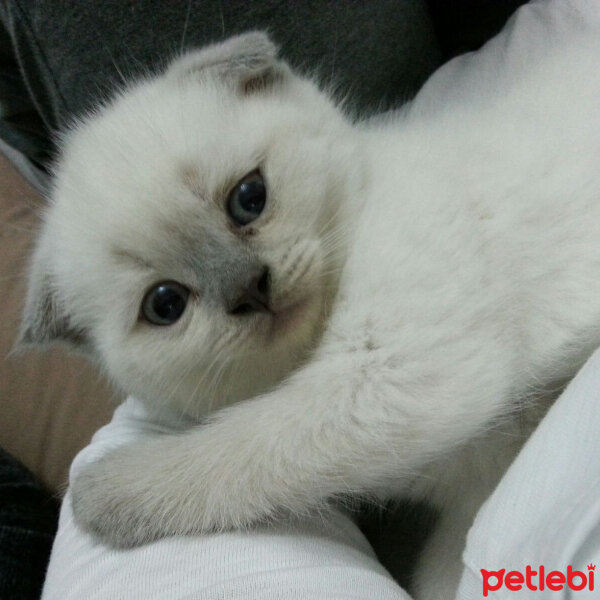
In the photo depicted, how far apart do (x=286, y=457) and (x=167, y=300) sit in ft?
0.95

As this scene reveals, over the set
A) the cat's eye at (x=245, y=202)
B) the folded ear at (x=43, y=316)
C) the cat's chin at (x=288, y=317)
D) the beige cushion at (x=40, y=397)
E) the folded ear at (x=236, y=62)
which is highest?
the folded ear at (x=236, y=62)

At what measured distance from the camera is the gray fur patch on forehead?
0.98 meters

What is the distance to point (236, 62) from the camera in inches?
38.5

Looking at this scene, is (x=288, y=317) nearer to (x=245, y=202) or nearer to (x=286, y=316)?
(x=286, y=316)

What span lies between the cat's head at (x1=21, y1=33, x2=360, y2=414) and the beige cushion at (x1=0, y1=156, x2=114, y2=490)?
2.51 feet

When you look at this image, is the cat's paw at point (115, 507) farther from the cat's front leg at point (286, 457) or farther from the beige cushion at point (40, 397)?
the beige cushion at point (40, 397)

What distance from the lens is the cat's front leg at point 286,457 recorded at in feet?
2.32

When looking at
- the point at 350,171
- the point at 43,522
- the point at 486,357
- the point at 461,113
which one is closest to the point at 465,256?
the point at 486,357

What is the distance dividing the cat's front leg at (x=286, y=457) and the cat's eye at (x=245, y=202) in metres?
0.24

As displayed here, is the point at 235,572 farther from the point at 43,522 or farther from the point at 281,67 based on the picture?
the point at 43,522

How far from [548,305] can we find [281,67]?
0.59m

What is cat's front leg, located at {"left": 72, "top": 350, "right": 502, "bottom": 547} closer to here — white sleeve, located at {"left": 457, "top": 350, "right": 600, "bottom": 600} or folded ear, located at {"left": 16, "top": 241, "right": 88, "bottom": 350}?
white sleeve, located at {"left": 457, "top": 350, "right": 600, "bottom": 600}

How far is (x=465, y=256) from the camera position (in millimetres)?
782

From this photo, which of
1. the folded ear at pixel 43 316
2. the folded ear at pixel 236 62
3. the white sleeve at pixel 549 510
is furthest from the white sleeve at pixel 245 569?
the folded ear at pixel 236 62
